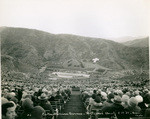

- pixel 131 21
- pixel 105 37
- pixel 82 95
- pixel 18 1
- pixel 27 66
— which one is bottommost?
pixel 82 95

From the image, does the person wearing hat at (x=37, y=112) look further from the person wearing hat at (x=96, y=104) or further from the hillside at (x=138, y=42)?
the hillside at (x=138, y=42)

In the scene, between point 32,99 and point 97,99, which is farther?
point 97,99

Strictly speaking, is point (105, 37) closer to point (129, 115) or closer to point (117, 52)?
point (117, 52)

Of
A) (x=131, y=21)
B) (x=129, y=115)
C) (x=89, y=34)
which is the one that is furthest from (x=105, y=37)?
(x=129, y=115)

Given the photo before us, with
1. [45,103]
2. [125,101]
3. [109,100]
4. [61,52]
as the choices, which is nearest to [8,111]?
[45,103]

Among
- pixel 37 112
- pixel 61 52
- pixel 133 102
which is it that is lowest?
pixel 37 112

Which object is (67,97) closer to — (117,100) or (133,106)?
(117,100)

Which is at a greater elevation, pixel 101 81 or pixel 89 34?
pixel 89 34

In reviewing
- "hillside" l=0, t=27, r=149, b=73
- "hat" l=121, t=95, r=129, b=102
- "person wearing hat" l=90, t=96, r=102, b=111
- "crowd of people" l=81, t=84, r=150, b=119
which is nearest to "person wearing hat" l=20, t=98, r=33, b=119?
"hillside" l=0, t=27, r=149, b=73

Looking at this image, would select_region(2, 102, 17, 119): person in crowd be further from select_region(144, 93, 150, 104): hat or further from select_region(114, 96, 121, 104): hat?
select_region(144, 93, 150, 104): hat
